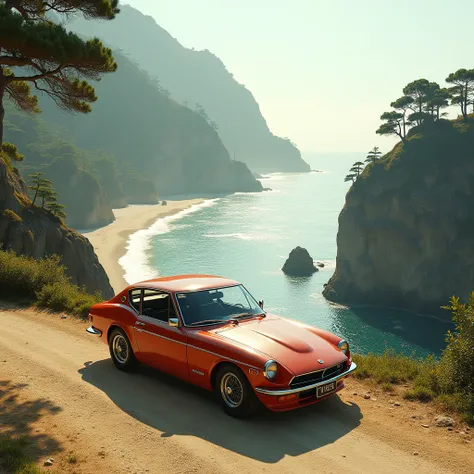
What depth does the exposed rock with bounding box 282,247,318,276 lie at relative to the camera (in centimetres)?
8206

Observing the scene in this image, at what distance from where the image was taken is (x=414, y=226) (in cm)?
6506

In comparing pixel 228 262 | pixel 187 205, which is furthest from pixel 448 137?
pixel 187 205

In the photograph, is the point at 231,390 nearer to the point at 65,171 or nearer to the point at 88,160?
the point at 65,171

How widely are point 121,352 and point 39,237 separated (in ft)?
74.4

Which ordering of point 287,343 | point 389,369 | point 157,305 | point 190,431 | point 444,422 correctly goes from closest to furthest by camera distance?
point 190,431, point 444,422, point 287,343, point 157,305, point 389,369

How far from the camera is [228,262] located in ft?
289

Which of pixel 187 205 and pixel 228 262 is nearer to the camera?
pixel 228 262

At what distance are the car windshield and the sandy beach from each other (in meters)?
54.5

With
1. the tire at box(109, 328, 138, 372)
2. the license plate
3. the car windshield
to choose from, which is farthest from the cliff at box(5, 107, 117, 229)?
the license plate

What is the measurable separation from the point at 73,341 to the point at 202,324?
4331 mm

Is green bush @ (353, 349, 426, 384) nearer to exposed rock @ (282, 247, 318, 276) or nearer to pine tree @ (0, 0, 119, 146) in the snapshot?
pine tree @ (0, 0, 119, 146)

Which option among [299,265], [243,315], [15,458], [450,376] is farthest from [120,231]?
[15,458]

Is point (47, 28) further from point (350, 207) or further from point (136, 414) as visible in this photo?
point (350, 207)

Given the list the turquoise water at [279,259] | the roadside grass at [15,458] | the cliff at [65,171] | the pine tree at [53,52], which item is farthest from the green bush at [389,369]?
the cliff at [65,171]
